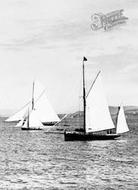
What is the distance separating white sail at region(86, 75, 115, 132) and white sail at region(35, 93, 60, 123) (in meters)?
58.1

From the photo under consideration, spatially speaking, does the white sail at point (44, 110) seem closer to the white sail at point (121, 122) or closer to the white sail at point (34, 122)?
the white sail at point (34, 122)

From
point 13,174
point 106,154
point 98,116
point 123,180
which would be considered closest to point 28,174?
point 13,174

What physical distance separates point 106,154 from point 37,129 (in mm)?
70638

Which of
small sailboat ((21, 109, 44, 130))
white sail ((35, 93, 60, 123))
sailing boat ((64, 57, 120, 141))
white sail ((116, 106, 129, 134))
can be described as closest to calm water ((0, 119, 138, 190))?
sailing boat ((64, 57, 120, 141))

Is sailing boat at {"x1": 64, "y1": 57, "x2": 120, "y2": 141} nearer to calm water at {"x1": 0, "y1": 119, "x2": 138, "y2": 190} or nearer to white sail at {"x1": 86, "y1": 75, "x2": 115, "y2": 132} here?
white sail at {"x1": 86, "y1": 75, "x2": 115, "y2": 132}

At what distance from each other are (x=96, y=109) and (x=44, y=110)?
6042 cm

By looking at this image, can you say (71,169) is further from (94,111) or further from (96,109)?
(96,109)

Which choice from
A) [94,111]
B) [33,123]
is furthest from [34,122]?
[94,111]

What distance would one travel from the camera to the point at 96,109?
79.6 metres

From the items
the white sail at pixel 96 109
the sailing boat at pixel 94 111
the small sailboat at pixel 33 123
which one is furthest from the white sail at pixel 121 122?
the small sailboat at pixel 33 123

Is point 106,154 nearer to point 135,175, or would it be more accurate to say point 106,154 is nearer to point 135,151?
point 135,151

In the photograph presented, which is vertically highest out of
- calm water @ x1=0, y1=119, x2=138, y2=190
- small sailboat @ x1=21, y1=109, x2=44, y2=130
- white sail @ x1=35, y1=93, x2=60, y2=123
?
white sail @ x1=35, y1=93, x2=60, y2=123

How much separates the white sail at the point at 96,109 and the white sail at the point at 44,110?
5812 centimetres

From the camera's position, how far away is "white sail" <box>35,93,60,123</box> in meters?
138
